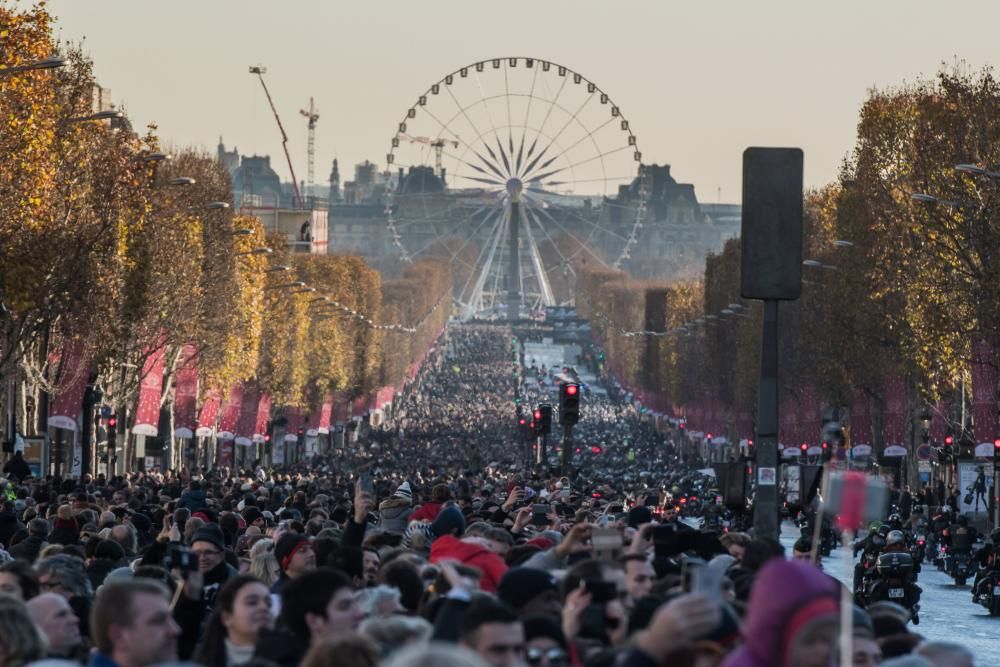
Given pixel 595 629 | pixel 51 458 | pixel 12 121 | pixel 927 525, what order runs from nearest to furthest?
pixel 595 629, pixel 12 121, pixel 927 525, pixel 51 458

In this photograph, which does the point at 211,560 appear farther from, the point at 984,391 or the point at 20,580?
the point at 984,391

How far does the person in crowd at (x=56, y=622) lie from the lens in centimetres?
1237

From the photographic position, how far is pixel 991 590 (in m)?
39.2

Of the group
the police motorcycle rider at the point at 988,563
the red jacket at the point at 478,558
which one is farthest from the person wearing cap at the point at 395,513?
the police motorcycle rider at the point at 988,563

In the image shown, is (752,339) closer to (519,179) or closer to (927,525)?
(927,525)

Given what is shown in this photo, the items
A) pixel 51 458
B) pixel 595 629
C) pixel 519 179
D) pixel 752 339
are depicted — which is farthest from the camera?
pixel 519 179

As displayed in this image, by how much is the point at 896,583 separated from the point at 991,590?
679 centimetres

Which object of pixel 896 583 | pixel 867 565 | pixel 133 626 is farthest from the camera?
pixel 867 565

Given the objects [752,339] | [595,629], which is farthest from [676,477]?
[595,629]

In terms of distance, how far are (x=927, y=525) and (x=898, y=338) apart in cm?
869

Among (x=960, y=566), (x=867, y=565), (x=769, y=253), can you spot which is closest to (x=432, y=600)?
(x=769, y=253)

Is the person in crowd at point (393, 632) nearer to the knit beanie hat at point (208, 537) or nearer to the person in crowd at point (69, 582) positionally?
the person in crowd at point (69, 582)

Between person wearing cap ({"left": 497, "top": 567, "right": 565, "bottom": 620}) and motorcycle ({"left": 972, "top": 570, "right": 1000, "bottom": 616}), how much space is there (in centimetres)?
2712

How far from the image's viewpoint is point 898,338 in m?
66.9
